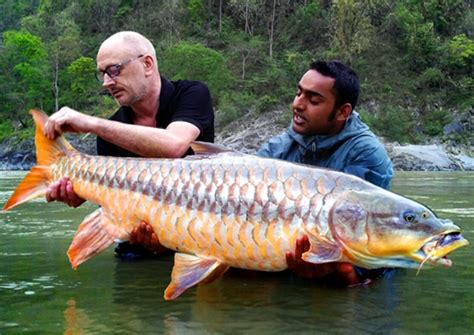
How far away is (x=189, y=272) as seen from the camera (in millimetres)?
3531

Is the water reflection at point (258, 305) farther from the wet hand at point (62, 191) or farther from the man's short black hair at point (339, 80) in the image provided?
the man's short black hair at point (339, 80)

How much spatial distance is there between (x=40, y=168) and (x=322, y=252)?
7.02 feet

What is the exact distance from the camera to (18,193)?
4414 millimetres

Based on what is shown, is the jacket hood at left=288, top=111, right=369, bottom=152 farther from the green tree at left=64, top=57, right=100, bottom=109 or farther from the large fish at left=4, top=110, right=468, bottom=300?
the green tree at left=64, top=57, right=100, bottom=109

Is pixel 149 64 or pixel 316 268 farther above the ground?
pixel 149 64

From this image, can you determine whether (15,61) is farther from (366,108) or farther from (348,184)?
(348,184)

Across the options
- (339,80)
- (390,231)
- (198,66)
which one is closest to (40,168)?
(339,80)

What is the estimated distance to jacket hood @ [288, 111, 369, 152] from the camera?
4.44m

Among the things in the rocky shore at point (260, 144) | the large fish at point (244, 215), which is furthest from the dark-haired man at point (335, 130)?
the rocky shore at point (260, 144)

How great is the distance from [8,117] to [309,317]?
6288 cm

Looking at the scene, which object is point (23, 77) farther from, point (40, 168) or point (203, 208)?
point (203, 208)

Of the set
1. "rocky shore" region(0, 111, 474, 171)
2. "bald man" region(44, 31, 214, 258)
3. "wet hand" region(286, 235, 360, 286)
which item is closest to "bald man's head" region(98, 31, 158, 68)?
"bald man" region(44, 31, 214, 258)

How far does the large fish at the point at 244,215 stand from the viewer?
3.12 meters

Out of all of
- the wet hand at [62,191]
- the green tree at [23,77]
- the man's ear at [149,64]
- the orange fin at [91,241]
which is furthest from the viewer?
the green tree at [23,77]
